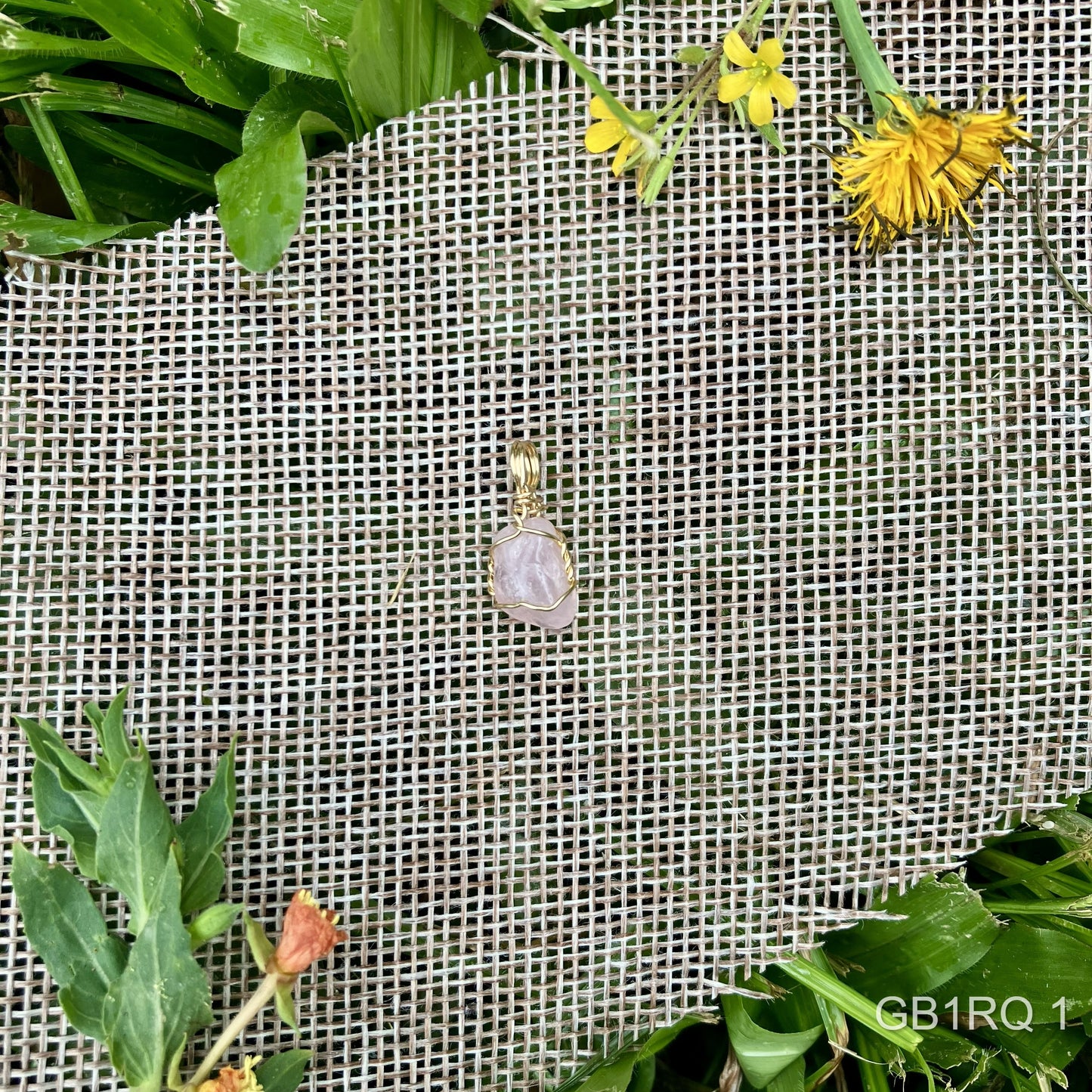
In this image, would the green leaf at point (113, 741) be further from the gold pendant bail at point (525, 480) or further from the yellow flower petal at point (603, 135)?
the yellow flower petal at point (603, 135)

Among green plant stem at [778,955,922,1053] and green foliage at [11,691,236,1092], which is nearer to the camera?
green foliage at [11,691,236,1092]

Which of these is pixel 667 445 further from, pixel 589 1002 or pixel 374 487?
pixel 589 1002

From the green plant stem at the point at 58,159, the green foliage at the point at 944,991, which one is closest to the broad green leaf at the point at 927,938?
the green foliage at the point at 944,991

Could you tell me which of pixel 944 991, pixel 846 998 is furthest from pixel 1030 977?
pixel 846 998

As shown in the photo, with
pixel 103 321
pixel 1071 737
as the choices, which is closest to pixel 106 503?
pixel 103 321

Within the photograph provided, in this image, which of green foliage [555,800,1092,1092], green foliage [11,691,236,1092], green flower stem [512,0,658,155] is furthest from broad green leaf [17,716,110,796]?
green flower stem [512,0,658,155]

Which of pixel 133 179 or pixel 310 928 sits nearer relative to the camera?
pixel 310 928

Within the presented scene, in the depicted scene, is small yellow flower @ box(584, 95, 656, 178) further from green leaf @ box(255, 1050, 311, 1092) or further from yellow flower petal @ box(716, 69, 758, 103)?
green leaf @ box(255, 1050, 311, 1092)
